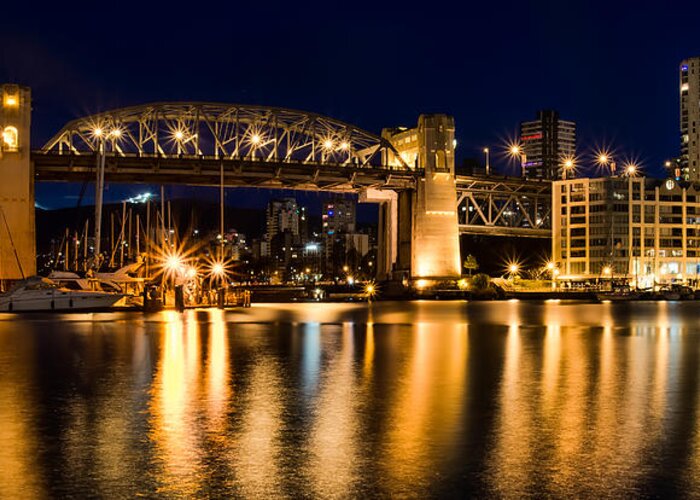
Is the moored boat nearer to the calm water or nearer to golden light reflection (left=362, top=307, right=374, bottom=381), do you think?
golden light reflection (left=362, top=307, right=374, bottom=381)

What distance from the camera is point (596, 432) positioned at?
50.0ft

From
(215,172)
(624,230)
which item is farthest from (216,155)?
(624,230)

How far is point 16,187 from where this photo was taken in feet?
311

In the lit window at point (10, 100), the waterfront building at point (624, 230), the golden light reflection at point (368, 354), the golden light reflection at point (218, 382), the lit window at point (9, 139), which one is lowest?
the golden light reflection at point (368, 354)

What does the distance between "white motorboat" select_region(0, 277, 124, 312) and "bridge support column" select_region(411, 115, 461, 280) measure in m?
55.7

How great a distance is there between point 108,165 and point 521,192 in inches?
2999

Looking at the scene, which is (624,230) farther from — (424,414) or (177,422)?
(177,422)

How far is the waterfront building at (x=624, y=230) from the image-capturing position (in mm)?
151375

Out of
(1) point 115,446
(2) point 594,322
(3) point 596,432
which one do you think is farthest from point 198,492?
(2) point 594,322

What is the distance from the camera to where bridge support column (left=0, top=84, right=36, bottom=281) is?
92.5 metres

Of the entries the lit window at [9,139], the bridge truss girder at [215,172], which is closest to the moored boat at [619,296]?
the bridge truss girder at [215,172]

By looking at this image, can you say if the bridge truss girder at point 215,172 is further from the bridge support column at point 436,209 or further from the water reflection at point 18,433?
the water reflection at point 18,433

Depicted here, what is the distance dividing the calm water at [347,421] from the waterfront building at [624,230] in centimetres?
12196

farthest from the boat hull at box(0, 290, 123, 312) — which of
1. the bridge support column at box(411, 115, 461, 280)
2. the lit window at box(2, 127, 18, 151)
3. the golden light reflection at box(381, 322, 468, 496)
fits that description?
the bridge support column at box(411, 115, 461, 280)
